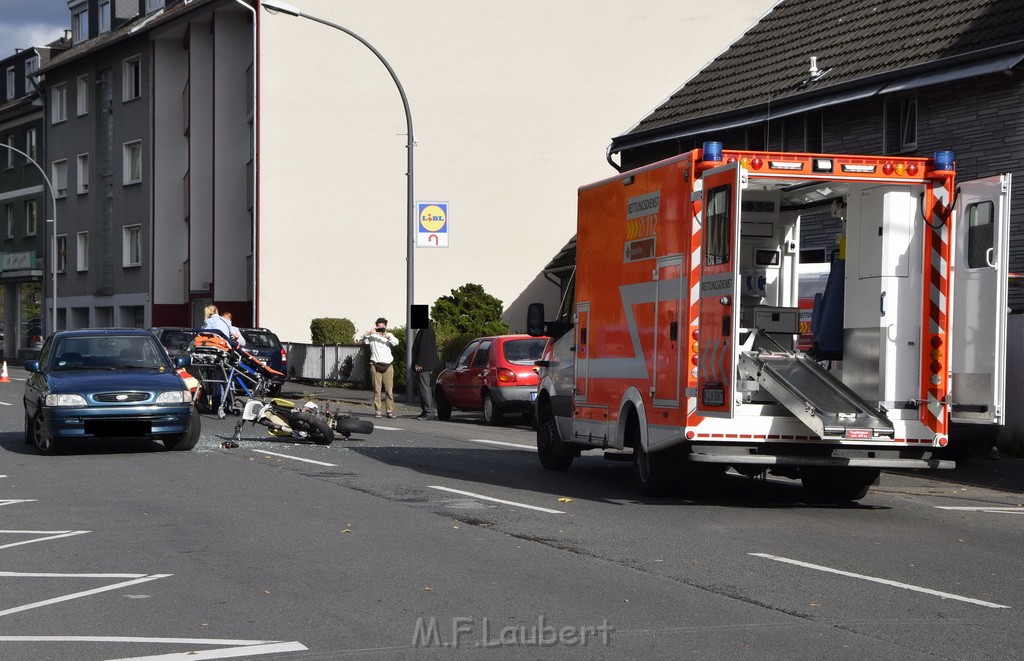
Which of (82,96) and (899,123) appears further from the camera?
(82,96)

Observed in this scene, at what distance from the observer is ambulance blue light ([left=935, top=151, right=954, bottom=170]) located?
1138 centimetres

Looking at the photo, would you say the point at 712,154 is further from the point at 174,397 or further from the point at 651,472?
the point at 174,397

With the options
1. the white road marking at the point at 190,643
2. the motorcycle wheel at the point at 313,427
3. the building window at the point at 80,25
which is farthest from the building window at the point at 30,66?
the white road marking at the point at 190,643

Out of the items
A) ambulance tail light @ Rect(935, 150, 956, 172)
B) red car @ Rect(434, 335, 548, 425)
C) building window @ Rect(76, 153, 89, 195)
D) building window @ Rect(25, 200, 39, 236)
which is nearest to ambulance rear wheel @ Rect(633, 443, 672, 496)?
ambulance tail light @ Rect(935, 150, 956, 172)

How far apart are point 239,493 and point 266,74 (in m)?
28.7

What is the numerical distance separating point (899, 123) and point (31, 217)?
4764 centimetres

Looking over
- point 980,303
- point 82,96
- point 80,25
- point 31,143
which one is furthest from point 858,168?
point 31,143

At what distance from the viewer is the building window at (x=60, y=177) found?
5762 centimetres

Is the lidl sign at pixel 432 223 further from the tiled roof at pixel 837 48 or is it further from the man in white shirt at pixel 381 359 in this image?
the tiled roof at pixel 837 48

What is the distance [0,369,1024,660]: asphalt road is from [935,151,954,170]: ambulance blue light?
2.86m

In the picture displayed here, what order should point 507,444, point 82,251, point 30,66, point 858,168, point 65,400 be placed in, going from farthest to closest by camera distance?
1. point 30,66
2. point 82,251
3. point 507,444
4. point 65,400
5. point 858,168

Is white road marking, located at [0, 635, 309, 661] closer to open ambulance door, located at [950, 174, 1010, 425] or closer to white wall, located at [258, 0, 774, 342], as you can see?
open ambulance door, located at [950, 174, 1010, 425]

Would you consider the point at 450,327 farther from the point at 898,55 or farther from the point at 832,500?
the point at 832,500

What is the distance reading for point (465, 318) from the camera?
3212cm
